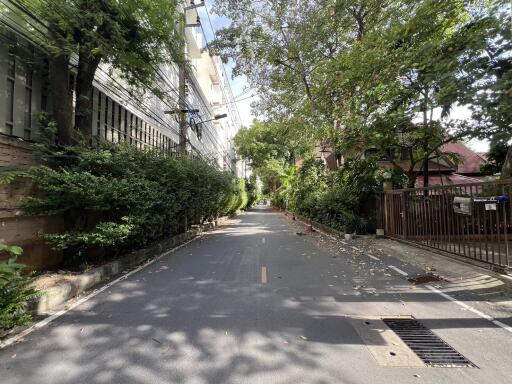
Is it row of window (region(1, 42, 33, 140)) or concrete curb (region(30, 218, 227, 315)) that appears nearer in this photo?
concrete curb (region(30, 218, 227, 315))

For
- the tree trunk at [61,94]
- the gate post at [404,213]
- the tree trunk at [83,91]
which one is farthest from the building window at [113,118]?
the gate post at [404,213]

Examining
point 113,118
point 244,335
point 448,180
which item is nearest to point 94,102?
point 113,118

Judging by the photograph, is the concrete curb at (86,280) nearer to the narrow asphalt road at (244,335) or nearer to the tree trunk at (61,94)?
the narrow asphalt road at (244,335)

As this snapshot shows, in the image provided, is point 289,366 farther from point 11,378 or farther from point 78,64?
point 78,64

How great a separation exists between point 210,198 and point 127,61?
11192 mm

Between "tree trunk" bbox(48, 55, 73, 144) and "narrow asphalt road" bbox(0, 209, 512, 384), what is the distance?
12.8ft

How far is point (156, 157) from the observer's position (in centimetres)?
1160

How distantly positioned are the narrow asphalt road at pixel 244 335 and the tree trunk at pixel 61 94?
3.90 metres

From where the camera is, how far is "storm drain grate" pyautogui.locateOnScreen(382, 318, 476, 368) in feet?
12.8

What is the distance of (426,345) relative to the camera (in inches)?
171

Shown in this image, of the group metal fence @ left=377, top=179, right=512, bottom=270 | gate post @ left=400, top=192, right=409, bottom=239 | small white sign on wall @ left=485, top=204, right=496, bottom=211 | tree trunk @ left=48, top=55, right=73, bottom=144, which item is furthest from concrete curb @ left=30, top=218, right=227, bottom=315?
gate post @ left=400, top=192, right=409, bottom=239

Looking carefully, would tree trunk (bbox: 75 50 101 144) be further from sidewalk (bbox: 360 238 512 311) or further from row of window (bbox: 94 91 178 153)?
sidewalk (bbox: 360 238 512 311)

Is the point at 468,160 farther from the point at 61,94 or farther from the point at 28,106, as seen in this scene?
the point at 28,106

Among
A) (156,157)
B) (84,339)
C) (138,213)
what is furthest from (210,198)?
(84,339)
